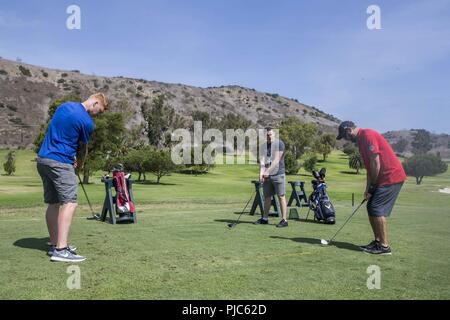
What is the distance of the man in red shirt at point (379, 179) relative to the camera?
788 cm

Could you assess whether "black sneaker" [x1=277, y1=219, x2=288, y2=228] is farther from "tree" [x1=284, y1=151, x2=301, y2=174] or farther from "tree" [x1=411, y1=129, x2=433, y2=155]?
"tree" [x1=411, y1=129, x2=433, y2=155]

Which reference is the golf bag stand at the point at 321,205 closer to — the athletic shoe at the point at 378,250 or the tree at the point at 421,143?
the athletic shoe at the point at 378,250

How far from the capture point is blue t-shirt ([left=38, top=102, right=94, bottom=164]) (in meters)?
6.94

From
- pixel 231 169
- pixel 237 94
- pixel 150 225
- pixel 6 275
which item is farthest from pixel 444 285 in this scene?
pixel 237 94

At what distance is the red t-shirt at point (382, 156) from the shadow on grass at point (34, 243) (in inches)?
222

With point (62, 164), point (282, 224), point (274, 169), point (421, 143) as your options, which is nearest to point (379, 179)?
point (282, 224)

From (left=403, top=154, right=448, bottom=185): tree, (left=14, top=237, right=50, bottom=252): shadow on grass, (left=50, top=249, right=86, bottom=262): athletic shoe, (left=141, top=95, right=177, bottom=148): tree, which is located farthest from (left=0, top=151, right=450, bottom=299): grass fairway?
(left=141, top=95, right=177, bottom=148): tree

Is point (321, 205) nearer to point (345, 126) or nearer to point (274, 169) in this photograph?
point (274, 169)

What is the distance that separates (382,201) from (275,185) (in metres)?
3.65

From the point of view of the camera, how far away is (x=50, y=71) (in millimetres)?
127750

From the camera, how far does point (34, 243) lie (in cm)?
802

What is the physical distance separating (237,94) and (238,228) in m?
191
